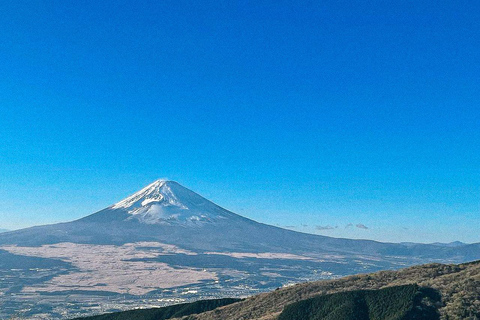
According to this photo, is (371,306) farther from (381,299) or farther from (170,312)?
(170,312)

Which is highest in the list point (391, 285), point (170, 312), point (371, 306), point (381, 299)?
point (391, 285)

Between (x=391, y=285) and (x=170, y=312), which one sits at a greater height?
(x=391, y=285)

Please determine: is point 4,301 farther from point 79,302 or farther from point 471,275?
point 471,275

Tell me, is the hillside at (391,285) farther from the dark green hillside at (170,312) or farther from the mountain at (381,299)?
the dark green hillside at (170,312)

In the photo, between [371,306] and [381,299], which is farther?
[381,299]

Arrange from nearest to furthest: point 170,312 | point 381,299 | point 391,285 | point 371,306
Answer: point 371,306, point 381,299, point 391,285, point 170,312

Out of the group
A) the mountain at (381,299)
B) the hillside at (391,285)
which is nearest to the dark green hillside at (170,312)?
the mountain at (381,299)

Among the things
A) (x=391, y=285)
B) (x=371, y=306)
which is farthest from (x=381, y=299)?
(x=391, y=285)
